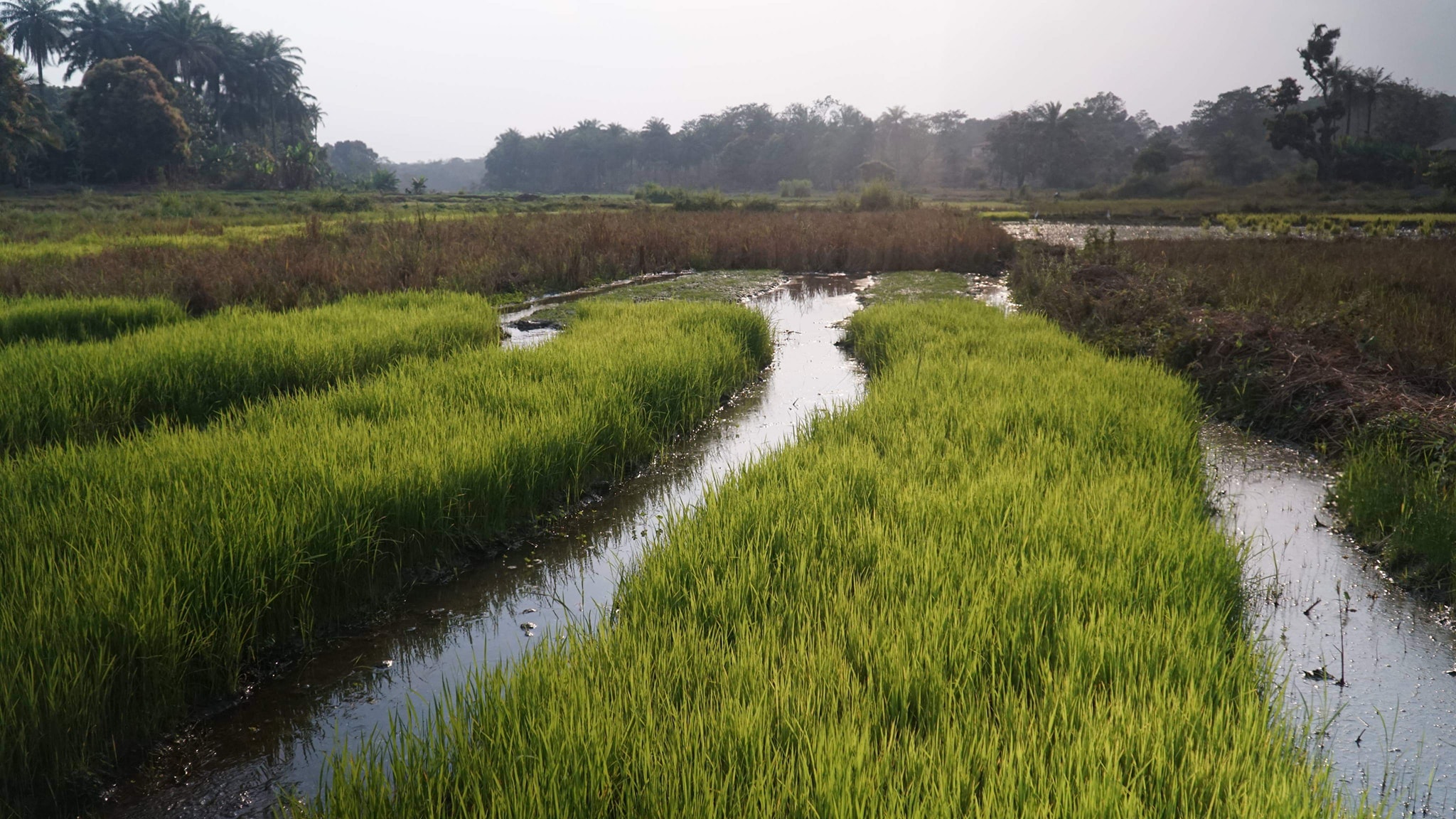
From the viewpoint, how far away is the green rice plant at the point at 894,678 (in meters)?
1.78

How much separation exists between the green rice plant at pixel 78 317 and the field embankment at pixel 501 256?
37.8 inches

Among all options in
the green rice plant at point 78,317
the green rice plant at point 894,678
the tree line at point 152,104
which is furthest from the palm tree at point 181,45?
the green rice plant at point 894,678

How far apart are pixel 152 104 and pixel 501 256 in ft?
114

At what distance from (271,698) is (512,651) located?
840 mm

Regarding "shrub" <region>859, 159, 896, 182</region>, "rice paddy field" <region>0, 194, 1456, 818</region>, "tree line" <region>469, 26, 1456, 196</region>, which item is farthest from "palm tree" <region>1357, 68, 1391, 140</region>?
"rice paddy field" <region>0, 194, 1456, 818</region>

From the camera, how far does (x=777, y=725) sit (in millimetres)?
2045

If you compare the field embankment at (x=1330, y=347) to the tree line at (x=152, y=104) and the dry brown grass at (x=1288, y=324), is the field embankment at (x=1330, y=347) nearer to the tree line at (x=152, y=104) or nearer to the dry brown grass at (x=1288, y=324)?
the dry brown grass at (x=1288, y=324)

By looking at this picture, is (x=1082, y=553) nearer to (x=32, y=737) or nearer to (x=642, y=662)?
(x=642, y=662)

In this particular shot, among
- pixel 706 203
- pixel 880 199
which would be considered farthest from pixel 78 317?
pixel 880 199

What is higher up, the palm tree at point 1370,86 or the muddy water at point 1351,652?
the palm tree at point 1370,86

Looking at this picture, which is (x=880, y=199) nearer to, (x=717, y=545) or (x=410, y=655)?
(x=717, y=545)

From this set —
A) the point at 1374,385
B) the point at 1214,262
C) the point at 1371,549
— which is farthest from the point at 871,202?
the point at 1371,549

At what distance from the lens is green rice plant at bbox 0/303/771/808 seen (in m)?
2.35

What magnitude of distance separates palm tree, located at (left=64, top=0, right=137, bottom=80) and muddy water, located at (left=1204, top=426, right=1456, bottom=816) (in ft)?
216
